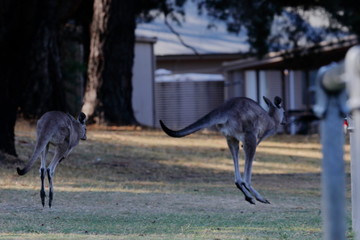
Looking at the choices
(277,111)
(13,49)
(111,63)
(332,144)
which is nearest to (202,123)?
(277,111)

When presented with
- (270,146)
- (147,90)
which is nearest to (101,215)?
(270,146)

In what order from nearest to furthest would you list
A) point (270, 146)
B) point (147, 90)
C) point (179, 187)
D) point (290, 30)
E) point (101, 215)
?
point (101, 215) < point (179, 187) < point (270, 146) < point (290, 30) < point (147, 90)

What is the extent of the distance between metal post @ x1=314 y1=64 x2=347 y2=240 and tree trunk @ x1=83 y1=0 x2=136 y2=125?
23.5 metres

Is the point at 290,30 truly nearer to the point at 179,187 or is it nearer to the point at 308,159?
the point at 308,159

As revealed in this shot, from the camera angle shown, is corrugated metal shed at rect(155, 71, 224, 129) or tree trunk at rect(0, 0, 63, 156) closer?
tree trunk at rect(0, 0, 63, 156)

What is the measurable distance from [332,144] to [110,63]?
79.1ft

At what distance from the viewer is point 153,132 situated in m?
26.2

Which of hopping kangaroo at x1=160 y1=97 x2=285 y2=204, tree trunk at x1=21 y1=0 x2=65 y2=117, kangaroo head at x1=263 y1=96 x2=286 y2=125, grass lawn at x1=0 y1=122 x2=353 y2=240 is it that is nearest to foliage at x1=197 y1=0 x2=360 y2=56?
grass lawn at x1=0 y1=122 x2=353 y2=240

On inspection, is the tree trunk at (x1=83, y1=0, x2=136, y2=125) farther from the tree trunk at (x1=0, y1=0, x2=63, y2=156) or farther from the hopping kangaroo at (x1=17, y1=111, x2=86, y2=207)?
the hopping kangaroo at (x1=17, y1=111, x2=86, y2=207)

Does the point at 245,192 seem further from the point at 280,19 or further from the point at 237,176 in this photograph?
the point at 280,19

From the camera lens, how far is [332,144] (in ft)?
9.53

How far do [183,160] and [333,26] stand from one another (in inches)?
334

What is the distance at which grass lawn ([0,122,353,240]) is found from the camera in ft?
30.9

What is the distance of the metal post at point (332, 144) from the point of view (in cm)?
284
